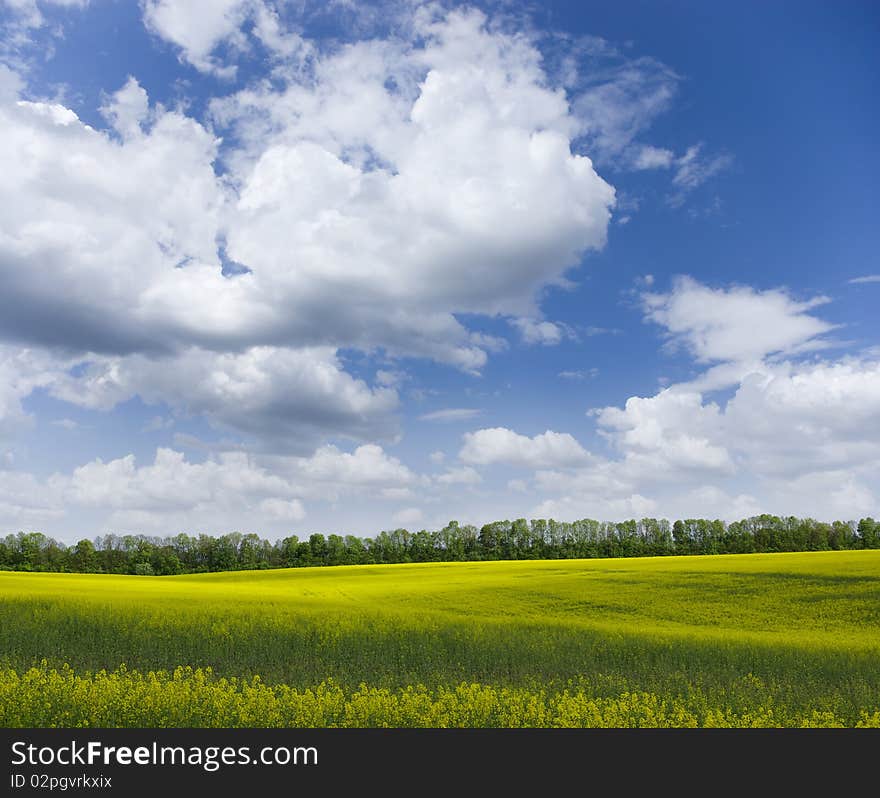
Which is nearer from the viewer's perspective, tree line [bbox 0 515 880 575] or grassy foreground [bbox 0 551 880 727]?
grassy foreground [bbox 0 551 880 727]

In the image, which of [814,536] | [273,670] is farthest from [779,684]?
[814,536]

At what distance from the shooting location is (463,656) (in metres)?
19.7

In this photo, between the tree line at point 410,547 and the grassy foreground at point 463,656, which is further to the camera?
the tree line at point 410,547

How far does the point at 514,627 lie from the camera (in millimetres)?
22609

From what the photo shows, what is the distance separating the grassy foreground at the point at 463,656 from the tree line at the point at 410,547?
78.8 m

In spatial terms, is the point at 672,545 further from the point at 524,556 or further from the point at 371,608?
the point at 371,608

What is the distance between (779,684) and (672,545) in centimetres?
10884

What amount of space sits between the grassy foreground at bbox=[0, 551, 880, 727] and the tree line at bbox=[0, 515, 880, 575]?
7880 cm

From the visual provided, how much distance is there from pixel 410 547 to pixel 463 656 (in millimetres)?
96679

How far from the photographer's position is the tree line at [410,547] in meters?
106

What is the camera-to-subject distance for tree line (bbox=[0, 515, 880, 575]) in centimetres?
10575
